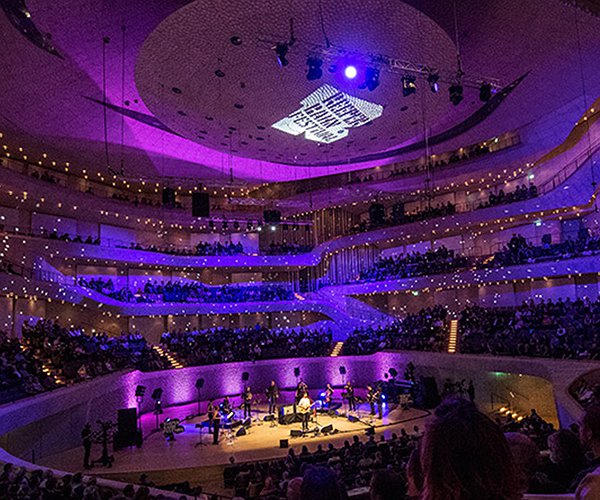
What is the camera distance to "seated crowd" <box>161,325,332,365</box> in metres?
25.3

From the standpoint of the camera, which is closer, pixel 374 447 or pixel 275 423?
pixel 374 447

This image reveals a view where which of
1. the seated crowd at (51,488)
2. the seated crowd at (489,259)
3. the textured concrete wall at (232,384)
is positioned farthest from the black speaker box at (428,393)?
the seated crowd at (51,488)

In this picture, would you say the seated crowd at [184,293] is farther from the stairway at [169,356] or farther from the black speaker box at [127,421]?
the black speaker box at [127,421]

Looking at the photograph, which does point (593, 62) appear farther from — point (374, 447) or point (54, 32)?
point (54, 32)

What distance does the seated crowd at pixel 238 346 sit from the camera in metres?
25.3

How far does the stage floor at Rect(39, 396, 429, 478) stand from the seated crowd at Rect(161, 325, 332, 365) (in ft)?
13.2

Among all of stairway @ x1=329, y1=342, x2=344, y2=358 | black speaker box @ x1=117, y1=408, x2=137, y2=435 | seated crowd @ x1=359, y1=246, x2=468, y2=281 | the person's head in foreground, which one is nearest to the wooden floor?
black speaker box @ x1=117, y1=408, x2=137, y2=435

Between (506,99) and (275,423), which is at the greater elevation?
(506,99)

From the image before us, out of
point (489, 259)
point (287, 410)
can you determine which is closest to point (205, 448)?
point (287, 410)

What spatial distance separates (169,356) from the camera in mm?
25172

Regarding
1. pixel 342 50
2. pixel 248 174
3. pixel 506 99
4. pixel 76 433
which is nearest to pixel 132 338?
pixel 76 433

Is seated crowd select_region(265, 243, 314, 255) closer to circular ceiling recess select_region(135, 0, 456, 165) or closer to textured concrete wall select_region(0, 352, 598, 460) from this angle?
textured concrete wall select_region(0, 352, 598, 460)

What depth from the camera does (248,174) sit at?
32.5m

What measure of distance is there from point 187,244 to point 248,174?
7.67 meters
